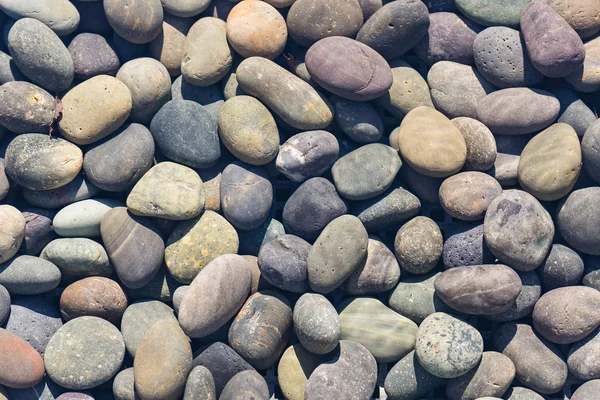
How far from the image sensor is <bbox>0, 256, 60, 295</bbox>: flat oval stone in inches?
63.4

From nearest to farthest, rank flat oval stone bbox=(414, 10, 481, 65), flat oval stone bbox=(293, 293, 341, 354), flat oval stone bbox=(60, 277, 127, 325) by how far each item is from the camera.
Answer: flat oval stone bbox=(293, 293, 341, 354) → flat oval stone bbox=(60, 277, 127, 325) → flat oval stone bbox=(414, 10, 481, 65)

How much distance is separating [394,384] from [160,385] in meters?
0.61

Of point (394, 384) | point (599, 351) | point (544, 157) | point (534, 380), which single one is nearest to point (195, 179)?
point (394, 384)

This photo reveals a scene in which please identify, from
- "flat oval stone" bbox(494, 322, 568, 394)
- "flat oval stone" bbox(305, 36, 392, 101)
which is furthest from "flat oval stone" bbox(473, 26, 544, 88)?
"flat oval stone" bbox(494, 322, 568, 394)

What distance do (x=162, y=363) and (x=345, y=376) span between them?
0.47 m

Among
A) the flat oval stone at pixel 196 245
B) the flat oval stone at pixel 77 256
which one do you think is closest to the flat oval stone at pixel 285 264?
the flat oval stone at pixel 196 245

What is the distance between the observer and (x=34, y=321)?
1.65 meters

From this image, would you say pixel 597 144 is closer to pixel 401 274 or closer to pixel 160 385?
pixel 401 274

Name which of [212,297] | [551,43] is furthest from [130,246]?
[551,43]

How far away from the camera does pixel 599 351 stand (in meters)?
1.60

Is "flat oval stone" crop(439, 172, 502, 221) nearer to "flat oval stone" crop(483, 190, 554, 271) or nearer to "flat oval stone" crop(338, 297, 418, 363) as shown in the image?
"flat oval stone" crop(483, 190, 554, 271)

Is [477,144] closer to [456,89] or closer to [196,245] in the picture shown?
[456,89]

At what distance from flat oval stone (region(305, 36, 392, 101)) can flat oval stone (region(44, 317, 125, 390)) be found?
2.99ft

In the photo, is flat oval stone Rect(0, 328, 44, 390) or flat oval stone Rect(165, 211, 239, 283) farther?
flat oval stone Rect(165, 211, 239, 283)
